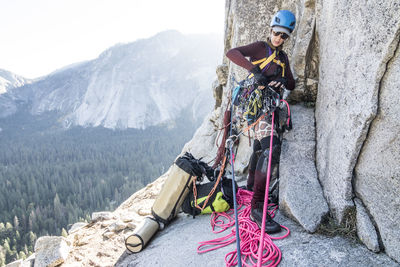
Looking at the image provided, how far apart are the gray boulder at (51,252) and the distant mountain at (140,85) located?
12167 centimetres

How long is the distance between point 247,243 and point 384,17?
2918 millimetres

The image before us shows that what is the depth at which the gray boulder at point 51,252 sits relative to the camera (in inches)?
173

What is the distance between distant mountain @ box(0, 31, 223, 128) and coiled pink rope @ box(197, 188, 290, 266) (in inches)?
4800

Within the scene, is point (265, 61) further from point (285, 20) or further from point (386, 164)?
point (386, 164)

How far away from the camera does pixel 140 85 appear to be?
5335 inches

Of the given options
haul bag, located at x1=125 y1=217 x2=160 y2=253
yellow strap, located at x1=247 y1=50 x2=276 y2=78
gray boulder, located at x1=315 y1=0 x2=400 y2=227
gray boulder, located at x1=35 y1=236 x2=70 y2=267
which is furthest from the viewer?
gray boulder, located at x1=35 y1=236 x2=70 y2=267

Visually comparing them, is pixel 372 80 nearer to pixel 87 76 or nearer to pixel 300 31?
pixel 300 31

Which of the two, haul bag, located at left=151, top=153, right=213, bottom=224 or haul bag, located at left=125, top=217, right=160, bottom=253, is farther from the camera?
haul bag, located at left=151, top=153, right=213, bottom=224

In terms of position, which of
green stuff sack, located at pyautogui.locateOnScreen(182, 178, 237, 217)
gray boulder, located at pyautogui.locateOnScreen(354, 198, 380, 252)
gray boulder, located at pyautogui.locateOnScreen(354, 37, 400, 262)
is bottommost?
green stuff sack, located at pyautogui.locateOnScreen(182, 178, 237, 217)

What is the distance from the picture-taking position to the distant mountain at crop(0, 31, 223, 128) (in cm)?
13350

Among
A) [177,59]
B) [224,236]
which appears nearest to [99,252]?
[224,236]

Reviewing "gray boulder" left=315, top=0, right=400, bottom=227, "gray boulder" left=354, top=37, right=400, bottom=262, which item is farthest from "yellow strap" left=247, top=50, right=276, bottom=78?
"gray boulder" left=354, top=37, right=400, bottom=262

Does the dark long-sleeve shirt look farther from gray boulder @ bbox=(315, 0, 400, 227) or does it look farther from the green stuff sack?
the green stuff sack

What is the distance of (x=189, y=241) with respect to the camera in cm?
379
